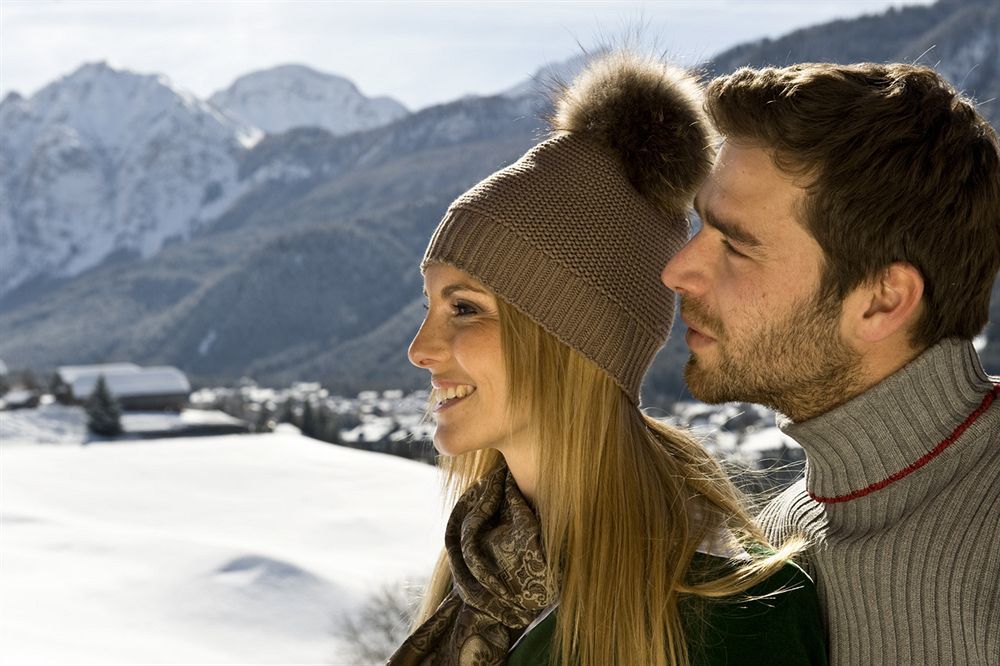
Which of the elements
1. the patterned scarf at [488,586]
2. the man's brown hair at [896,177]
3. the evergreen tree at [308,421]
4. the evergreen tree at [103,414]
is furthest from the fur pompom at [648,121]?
the evergreen tree at [308,421]

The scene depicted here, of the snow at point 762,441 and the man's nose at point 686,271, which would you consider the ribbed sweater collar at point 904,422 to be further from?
the snow at point 762,441

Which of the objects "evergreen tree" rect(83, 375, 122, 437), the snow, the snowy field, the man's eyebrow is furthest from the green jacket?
"evergreen tree" rect(83, 375, 122, 437)

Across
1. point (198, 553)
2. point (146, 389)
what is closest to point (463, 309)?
point (198, 553)

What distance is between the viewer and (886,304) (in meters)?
1.65

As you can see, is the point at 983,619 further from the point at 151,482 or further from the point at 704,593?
the point at 151,482

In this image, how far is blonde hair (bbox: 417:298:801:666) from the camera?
1673mm

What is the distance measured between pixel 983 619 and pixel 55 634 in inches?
105

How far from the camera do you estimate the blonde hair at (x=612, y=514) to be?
5.49 ft

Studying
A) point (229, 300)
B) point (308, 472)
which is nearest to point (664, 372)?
point (308, 472)

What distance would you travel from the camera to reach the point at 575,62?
7.41ft

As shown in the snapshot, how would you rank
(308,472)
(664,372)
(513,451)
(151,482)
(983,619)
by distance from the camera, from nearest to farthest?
(983,619) → (513,451) → (151,482) → (308,472) → (664,372)

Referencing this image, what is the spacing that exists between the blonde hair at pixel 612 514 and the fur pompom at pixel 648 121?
1.21 ft

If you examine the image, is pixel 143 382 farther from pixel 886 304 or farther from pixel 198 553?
pixel 886 304

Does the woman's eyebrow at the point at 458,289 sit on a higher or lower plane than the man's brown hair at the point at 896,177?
lower
